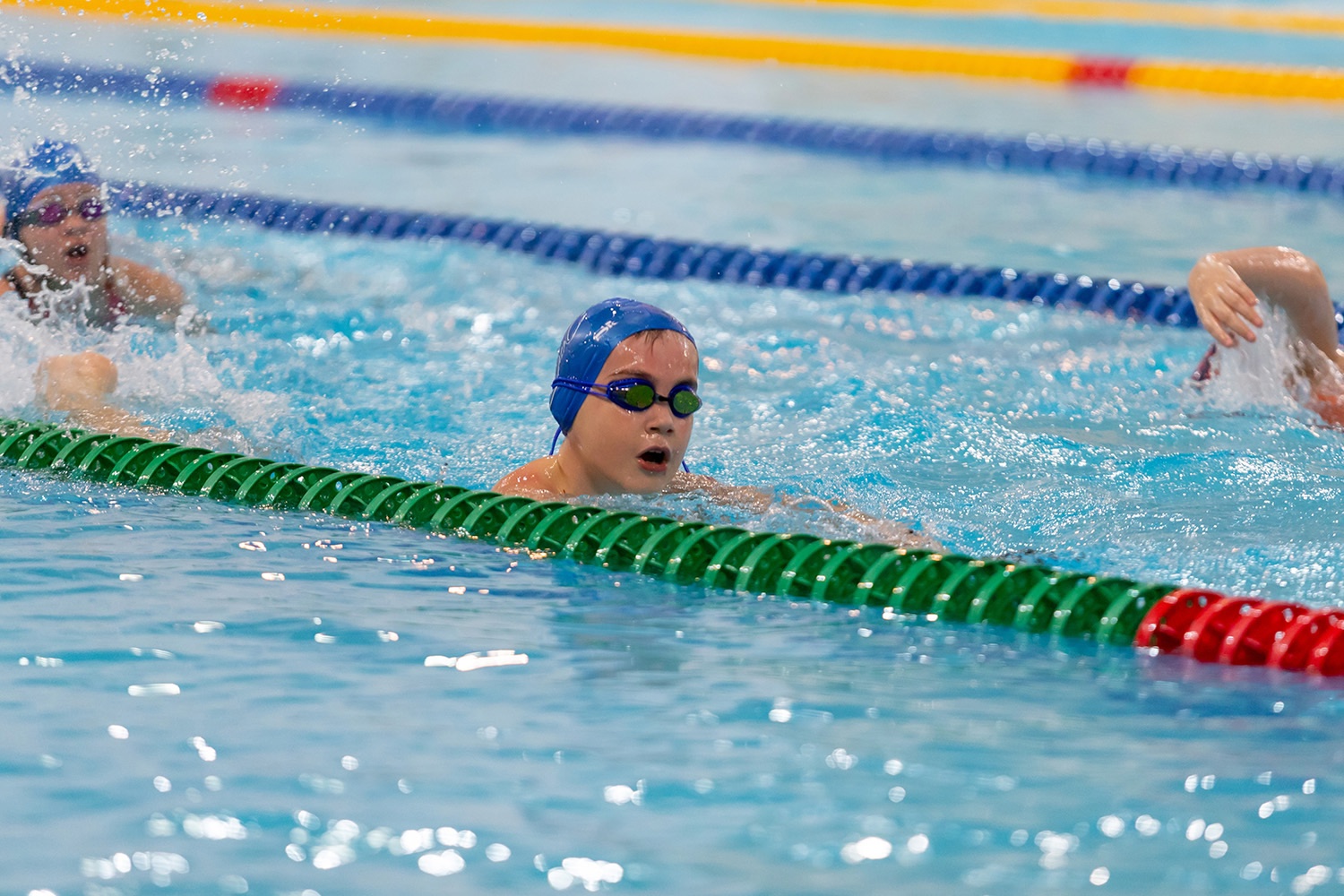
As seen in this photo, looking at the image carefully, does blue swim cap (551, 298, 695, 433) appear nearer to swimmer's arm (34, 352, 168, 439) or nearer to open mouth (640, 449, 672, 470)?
open mouth (640, 449, 672, 470)

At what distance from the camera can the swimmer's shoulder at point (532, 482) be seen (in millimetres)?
3223

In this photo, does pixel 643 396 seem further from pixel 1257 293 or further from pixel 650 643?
pixel 1257 293

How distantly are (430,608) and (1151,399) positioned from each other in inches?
93.4

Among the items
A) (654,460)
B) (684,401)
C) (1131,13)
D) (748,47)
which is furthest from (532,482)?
(1131,13)

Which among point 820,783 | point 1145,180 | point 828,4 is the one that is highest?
point 828,4

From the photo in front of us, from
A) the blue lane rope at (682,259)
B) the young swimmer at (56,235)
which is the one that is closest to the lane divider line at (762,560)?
the young swimmer at (56,235)

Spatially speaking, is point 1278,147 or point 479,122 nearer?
point 1278,147

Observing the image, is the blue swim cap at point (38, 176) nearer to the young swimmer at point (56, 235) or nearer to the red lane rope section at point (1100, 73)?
the young swimmer at point (56, 235)

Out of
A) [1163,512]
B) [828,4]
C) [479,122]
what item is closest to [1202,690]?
[1163,512]

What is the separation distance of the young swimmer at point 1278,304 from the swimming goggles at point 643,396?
121cm

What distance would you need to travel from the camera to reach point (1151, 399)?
14.1ft

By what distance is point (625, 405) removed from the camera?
303 cm

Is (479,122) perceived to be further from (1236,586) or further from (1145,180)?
(1236,586)

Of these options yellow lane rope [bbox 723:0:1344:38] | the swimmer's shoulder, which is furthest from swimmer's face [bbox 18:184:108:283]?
yellow lane rope [bbox 723:0:1344:38]
